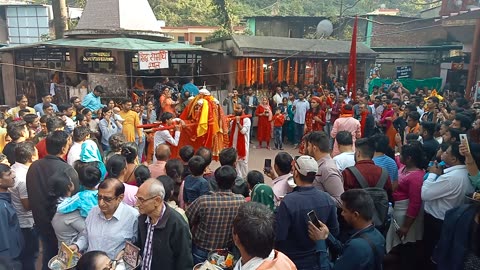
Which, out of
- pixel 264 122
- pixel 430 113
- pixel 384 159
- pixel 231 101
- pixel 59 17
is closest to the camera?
pixel 384 159

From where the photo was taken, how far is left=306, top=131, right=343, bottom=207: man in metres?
3.74

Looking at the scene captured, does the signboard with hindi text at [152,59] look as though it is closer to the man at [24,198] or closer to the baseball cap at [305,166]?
the man at [24,198]

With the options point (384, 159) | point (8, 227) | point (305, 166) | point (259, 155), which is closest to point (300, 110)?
point (259, 155)

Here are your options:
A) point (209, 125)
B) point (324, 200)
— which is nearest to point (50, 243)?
point (324, 200)

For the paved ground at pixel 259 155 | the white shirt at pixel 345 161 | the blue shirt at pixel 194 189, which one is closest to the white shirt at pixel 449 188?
the white shirt at pixel 345 161

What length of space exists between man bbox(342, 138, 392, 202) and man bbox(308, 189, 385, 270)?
103cm

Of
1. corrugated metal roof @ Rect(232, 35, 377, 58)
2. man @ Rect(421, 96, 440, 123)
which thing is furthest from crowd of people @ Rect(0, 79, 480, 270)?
corrugated metal roof @ Rect(232, 35, 377, 58)

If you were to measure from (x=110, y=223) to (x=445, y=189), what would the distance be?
10.5 feet

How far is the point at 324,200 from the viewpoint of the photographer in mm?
3223

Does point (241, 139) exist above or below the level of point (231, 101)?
below

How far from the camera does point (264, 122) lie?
1150 centimetres

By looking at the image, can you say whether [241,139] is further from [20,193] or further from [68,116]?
[20,193]

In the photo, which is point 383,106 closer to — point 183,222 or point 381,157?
point 381,157

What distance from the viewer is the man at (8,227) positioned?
3.43 meters
